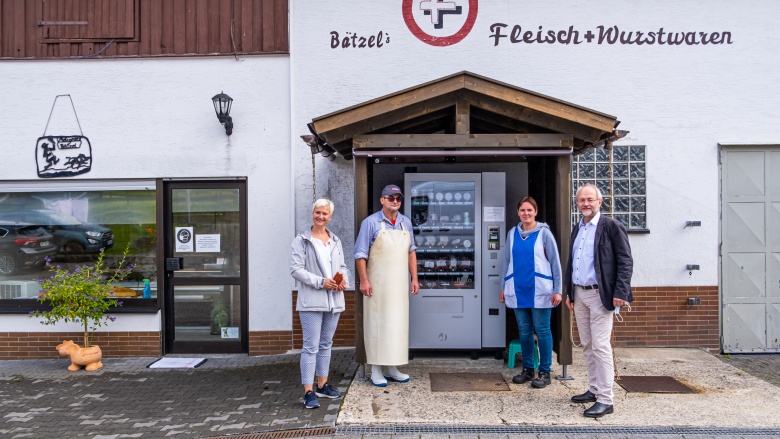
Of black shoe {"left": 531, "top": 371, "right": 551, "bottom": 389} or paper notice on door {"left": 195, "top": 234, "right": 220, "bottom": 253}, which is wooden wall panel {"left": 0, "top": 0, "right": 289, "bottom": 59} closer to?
paper notice on door {"left": 195, "top": 234, "right": 220, "bottom": 253}

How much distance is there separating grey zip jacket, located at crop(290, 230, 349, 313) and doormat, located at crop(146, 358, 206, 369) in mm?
2451

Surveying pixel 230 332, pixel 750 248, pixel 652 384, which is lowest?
pixel 652 384

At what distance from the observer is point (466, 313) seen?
6.76 meters

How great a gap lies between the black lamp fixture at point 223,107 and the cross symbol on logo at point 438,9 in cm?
254

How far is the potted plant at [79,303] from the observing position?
6926 millimetres

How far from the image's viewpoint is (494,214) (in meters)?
6.76

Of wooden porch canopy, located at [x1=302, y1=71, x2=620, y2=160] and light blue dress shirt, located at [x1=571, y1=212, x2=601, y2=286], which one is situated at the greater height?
wooden porch canopy, located at [x1=302, y1=71, x2=620, y2=160]

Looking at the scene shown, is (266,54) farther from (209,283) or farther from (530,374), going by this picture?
(530,374)

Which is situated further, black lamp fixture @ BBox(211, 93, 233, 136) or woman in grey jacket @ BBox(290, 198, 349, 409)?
black lamp fixture @ BBox(211, 93, 233, 136)

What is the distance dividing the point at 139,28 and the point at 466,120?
14.1ft

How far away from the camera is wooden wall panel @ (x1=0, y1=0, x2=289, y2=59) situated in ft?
24.6

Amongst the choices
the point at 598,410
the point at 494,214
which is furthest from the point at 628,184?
the point at 598,410

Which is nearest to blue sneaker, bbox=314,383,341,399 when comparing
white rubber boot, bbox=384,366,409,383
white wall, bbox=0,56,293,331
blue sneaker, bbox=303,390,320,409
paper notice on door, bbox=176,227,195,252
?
blue sneaker, bbox=303,390,320,409

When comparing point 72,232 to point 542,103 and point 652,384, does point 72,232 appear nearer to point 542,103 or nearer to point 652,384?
point 542,103
